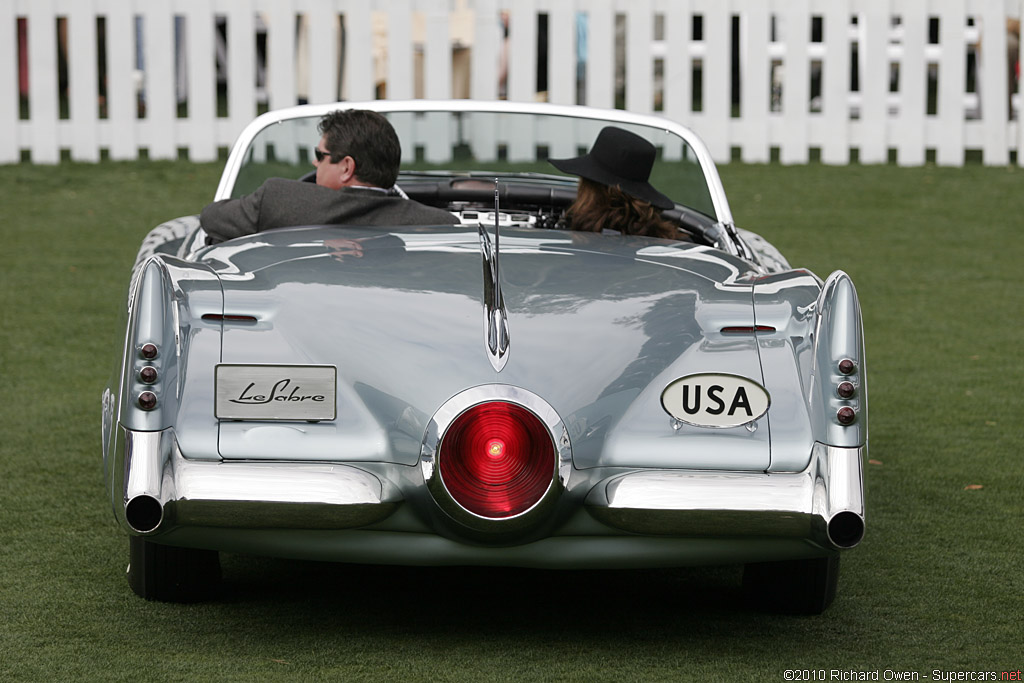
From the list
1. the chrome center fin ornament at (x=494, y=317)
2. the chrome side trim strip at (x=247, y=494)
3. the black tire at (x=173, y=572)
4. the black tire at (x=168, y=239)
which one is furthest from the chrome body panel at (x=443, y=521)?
the black tire at (x=168, y=239)

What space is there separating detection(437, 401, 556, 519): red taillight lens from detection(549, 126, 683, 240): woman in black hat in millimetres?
1270

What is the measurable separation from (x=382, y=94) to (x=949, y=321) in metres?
5.86

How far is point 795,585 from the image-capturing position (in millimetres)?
3562

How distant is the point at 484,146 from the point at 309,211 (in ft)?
3.89

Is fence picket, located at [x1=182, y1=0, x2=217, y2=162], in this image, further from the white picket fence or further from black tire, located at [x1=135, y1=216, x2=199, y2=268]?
Answer: black tire, located at [x1=135, y1=216, x2=199, y2=268]

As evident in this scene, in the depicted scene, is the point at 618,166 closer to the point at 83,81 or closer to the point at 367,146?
the point at 367,146

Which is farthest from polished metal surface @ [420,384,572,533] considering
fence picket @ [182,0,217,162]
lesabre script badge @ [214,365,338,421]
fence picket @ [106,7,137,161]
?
fence picket @ [106,7,137,161]

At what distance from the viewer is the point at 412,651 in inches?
128

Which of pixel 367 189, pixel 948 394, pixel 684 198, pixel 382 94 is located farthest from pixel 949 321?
pixel 382 94

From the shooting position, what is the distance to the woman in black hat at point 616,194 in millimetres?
4164

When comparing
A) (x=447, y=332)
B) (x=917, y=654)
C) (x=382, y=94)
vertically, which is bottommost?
(x=917, y=654)

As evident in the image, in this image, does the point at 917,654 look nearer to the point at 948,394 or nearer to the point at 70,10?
the point at 948,394

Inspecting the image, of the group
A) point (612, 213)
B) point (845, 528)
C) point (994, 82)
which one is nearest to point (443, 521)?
point (845, 528)

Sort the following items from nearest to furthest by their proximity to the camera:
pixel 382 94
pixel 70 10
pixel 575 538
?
pixel 575 538 < pixel 70 10 < pixel 382 94
